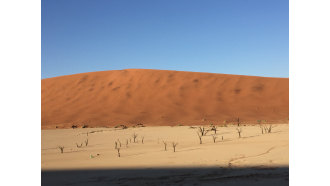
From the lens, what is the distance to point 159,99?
19062 mm

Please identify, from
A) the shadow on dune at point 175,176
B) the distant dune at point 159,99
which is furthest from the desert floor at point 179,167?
the distant dune at point 159,99

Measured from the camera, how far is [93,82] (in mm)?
23891

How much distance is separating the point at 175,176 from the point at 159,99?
16.5 meters

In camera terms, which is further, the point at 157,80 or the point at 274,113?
the point at 157,80

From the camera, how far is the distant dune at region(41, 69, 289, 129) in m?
14.5

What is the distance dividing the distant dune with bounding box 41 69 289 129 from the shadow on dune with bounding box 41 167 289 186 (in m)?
9.95

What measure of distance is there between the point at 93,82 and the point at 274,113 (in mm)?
15865

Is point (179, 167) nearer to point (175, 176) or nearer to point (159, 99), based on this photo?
point (175, 176)

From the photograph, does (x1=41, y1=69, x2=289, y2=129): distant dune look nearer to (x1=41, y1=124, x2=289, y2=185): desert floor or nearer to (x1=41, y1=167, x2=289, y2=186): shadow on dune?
(x1=41, y1=124, x2=289, y2=185): desert floor

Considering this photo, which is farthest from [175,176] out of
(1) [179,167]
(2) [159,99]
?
(2) [159,99]

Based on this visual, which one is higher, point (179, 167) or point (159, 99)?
point (159, 99)
